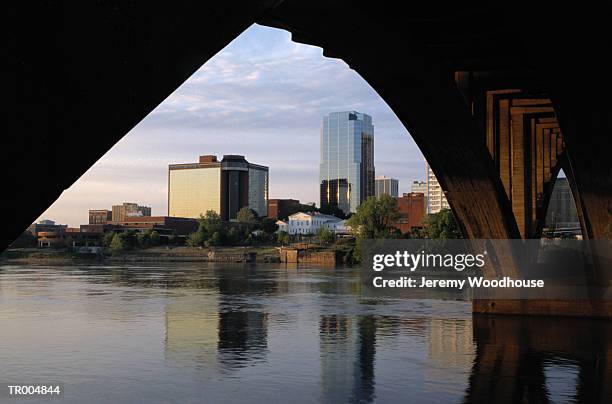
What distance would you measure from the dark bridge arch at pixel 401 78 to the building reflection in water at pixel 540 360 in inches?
119

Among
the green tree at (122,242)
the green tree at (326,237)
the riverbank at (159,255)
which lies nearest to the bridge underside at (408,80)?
the green tree at (326,237)

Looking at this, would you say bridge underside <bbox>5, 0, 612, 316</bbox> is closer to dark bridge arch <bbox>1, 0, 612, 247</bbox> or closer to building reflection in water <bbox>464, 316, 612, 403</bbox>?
dark bridge arch <bbox>1, 0, 612, 247</bbox>

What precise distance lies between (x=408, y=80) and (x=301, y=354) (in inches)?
282

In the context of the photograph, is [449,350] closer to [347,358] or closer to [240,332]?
[347,358]

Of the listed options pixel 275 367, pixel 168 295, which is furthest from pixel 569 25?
pixel 168 295

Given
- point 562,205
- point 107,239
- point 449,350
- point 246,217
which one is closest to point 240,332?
point 449,350

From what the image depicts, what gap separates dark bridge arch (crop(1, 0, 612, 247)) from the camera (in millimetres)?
4523

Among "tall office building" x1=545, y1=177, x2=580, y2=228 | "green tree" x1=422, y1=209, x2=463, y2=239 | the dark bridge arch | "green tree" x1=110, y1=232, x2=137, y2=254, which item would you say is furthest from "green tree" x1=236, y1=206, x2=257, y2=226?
the dark bridge arch

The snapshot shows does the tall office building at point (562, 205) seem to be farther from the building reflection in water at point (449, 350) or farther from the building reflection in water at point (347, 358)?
the building reflection in water at point (347, 358)

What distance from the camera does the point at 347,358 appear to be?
1767cm

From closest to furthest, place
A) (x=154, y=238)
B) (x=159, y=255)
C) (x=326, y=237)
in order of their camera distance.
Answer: (x=326, y=237) → (x=159, y=255) → (x=154, y=238)

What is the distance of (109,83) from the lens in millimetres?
4852

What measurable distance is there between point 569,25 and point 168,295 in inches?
1207

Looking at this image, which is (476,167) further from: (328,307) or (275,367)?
(328,307)
